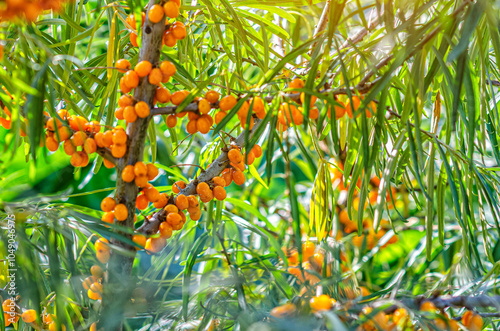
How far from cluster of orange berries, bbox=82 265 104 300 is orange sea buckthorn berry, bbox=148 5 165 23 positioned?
0.77 ft

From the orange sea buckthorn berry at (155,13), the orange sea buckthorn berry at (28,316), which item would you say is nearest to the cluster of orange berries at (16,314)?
the orange sea buckthorn berry at (28,316)

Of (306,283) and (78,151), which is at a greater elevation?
(78,151)

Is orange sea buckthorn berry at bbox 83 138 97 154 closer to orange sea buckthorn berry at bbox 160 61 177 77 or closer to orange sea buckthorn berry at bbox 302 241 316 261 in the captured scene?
orange sea buckthorn berry at bbox 160 61 177 77

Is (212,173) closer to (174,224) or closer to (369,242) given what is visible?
(174,224)

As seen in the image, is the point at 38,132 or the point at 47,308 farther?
the point at 47,308

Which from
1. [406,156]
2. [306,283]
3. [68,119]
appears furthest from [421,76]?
[68,119]

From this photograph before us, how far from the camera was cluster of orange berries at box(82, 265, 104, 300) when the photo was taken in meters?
0.40

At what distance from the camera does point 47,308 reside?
496mm

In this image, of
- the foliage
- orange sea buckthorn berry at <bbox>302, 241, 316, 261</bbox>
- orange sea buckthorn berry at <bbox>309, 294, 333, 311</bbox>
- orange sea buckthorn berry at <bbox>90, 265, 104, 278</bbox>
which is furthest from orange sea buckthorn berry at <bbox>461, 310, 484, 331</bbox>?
orange sea buckthorn berry at <bbox>90, 265, 104, 278</bbox>

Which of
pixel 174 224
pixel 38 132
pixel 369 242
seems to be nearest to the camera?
pixel 38 132

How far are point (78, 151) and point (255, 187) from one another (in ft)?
2.07

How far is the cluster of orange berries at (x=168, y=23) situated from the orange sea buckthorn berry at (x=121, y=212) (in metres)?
0.16

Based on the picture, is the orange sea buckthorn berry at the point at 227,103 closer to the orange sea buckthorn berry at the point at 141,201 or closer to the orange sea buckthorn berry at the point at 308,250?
the orange sea buckthorn berry at the point at 141,201

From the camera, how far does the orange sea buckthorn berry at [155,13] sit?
1.21 ft
